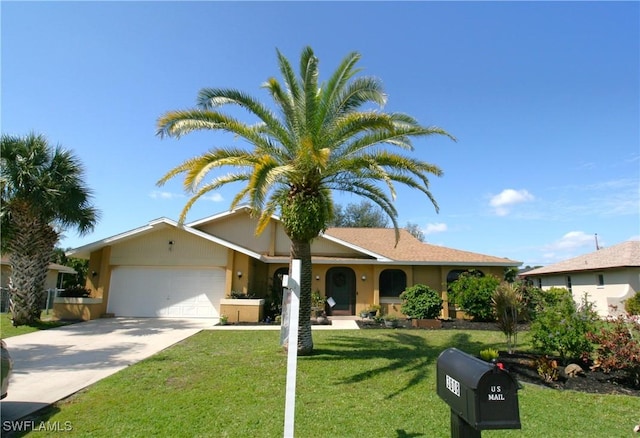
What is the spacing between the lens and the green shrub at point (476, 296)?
1634 centimetres

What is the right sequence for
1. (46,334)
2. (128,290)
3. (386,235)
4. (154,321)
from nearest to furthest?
1. (46,334)
2. (154,321)
3. (128,290)
4. (386,235)

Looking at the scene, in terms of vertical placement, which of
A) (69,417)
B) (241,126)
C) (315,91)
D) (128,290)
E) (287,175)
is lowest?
(69,417)

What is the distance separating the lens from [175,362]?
9195 millimetres

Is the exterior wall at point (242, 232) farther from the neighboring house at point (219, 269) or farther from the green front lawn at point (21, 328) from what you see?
the green front lawn at point (21, 328)

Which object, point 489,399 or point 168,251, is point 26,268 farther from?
point 489,399

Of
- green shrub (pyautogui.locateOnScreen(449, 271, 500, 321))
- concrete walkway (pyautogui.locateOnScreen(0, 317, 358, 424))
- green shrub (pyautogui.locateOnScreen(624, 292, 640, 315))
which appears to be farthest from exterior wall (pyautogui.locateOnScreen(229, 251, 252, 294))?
green shrub (pyautogui.locateOnScreen(624, 292, 640, 315))

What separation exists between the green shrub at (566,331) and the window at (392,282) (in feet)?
37.8

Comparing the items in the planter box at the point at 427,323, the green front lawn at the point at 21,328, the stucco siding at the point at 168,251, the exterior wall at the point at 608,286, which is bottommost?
the green front lawn at the point at 21,328

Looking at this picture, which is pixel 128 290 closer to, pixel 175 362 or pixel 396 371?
pixel 175 362

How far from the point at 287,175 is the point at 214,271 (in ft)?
36.1

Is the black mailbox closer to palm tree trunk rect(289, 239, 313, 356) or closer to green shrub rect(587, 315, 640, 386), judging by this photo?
green shrub rect(587, 315, 640, 386)

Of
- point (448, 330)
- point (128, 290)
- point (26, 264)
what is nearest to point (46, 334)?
point (26, 264)

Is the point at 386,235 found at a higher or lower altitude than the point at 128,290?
higher

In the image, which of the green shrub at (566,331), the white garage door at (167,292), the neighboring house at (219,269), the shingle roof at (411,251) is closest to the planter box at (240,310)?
the neighboring house at (219,269)
